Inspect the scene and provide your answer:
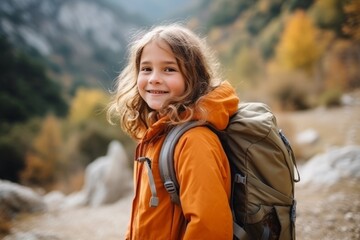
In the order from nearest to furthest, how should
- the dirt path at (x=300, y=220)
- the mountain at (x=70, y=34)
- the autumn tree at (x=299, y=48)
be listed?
the dirt path at (x=300, y=220)
the autumn tree at (x=299, y=48)
the mountain at (x=70, y=34)

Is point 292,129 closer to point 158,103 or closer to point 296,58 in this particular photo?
point 158,103

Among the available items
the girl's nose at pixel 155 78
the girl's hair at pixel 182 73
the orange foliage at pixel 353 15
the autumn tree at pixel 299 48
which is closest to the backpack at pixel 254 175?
the girl's hair at pixel 182 73

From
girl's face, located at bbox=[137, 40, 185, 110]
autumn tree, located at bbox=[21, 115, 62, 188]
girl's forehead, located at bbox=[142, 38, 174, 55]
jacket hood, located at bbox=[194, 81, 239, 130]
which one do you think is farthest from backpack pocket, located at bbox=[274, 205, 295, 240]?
autumn tree, located at bbox=[21, 115, 62, 188]

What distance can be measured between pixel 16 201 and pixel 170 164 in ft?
16.6

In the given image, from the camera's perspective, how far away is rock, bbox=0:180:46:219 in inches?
195

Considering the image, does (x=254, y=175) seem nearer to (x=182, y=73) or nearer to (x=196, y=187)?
(x=196, y=187)

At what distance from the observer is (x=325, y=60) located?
12516mm

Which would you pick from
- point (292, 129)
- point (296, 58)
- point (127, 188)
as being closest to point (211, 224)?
point (127, 188)

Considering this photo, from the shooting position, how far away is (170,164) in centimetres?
124

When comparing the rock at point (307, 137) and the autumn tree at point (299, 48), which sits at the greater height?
the autumn tree at point (299, 48)

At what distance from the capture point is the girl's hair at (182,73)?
4.57ft

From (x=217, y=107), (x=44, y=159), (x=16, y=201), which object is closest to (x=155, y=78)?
(x=217, y=107)

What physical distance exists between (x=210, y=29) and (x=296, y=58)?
1154 centimetres

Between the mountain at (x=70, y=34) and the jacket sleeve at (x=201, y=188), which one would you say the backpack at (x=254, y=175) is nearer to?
the jacket sleeve at (x=201, y=188)
